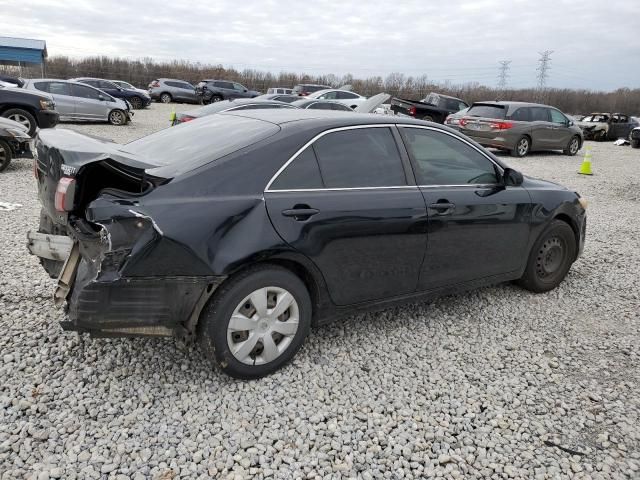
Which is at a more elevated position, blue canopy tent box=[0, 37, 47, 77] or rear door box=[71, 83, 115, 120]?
blue canopy tent box=[0, 37, 47, 77]

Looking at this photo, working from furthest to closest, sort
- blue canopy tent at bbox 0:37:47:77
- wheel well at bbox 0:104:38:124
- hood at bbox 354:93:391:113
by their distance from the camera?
1. blue canopy tent at bbox 0:37:47:77
2. wheel well at bbox 0:104:38:124
3. hood at bbox 354:93:391:113

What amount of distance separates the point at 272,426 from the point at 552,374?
1.96 m

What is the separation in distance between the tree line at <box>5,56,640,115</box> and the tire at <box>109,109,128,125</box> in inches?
1097

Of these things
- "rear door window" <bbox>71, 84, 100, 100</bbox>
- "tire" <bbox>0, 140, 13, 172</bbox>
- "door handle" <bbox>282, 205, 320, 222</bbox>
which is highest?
"rear door window" <bbox>71, 84, 100, 100</bbox>

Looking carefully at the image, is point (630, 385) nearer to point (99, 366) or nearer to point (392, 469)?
point (392, 469)

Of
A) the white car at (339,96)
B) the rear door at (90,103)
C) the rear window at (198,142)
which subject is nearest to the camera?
the rear window at (198,142)

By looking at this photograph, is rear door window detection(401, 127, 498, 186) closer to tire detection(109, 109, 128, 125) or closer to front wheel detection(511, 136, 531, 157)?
front wheel detection(511, 136, 531, 157)

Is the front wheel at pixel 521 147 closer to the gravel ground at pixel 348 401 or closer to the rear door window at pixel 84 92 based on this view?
the gravel ground at pixel 348 401

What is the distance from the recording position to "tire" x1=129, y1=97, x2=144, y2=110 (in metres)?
26.7

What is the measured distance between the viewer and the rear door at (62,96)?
16.4 meters

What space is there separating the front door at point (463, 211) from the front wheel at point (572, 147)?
1477 centimetres

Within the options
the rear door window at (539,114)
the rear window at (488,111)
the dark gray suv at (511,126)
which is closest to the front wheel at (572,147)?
the dark gray suv at (511,126)

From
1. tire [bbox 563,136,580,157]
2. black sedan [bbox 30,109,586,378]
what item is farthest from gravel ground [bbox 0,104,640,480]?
tire [bbox 563,136,580,157]

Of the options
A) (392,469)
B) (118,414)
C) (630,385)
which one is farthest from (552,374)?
(118,414)
